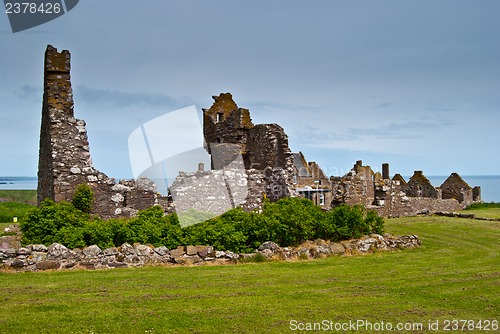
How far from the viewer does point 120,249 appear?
12406 millimetres

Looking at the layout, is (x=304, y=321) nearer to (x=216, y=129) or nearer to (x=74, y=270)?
(x=74, y=270)

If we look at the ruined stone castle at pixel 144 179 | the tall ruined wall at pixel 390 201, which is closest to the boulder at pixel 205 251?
the ruined stone castle at pixel 144 179

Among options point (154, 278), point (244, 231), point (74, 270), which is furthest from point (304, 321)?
point (74, 270)

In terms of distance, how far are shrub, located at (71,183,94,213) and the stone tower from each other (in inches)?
11.7

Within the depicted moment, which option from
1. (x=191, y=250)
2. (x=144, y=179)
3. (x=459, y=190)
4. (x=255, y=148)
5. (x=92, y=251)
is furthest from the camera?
(x=459, y=190)

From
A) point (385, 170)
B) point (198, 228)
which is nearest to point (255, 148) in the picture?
point (198, 228)

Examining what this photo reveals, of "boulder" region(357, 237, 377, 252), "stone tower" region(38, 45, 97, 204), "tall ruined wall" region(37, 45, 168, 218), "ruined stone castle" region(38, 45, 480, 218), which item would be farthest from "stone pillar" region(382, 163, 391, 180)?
"stone tower" region(38, 45, 97, 204)

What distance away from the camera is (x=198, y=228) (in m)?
13.6

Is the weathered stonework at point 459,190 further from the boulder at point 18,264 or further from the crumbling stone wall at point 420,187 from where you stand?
the boulder at point 18,264

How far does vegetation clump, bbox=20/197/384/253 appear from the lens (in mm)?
12742

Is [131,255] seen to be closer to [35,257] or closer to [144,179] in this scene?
[35,257]

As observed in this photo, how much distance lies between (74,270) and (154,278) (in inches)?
96.5

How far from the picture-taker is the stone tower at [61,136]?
15.6 metres

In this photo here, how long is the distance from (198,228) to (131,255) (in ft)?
7.31
